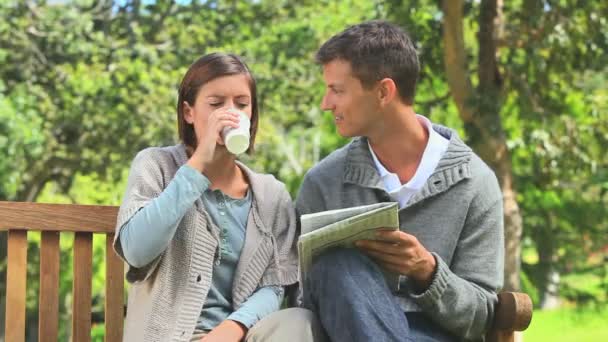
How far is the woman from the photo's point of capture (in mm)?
2451

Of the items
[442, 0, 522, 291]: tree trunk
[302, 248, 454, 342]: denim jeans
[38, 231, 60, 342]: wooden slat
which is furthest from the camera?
[442, 0, 522, 291]: tree trunk

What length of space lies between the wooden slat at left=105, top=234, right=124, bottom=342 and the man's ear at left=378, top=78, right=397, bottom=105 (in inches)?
37.1

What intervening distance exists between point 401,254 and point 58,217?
1.08 metres

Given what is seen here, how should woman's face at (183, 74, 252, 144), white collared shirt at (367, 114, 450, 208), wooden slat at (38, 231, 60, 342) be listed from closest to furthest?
woman's face at (183, 74, 252, 144) → white collared shirt at (367, 114, 450, 208) → wooden slat at (38, 231, 60, 342)

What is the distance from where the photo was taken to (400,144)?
287 cm

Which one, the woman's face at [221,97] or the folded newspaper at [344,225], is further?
the woman's face at [221,97]

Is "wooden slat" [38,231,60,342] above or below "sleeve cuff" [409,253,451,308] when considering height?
below

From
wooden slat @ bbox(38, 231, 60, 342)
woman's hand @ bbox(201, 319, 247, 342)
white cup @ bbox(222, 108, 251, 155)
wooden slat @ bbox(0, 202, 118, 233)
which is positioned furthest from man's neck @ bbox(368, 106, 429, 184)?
wooden slat @ bbox(38, 231, 60, 342)

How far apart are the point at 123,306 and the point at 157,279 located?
1.54ft

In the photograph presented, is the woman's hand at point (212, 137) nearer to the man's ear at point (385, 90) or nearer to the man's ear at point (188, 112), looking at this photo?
the man's ear at point (188, 112)

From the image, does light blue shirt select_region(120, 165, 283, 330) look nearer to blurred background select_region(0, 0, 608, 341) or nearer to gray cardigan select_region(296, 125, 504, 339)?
gray cardigan select_region(296, 125, 504, 339)

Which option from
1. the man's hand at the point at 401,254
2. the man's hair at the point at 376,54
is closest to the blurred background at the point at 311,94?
the man's hair at the point at 376,54

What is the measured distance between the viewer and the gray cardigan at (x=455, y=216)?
269cm

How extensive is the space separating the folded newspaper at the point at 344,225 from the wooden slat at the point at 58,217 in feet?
2.65
